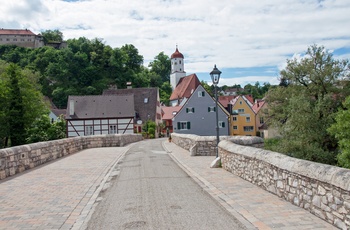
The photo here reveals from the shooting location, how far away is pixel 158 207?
23.7 ft

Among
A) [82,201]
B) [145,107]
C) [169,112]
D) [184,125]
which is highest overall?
[145,107]

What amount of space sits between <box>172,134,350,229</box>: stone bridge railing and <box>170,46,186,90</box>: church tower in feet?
306

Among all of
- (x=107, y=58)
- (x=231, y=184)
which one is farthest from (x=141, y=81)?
(x=231, y=184)

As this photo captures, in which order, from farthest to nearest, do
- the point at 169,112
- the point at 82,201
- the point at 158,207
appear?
1. the point at 169,112
2. the point at 82,201
3. the point at 158,207

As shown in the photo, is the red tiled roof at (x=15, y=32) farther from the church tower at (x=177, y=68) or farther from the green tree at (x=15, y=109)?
the green tree at (x=15, y=109)

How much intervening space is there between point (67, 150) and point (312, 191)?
17059 millimetres

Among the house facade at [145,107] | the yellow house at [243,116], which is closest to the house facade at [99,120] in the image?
the house facade at [145,107]

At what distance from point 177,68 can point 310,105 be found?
72.1 meters

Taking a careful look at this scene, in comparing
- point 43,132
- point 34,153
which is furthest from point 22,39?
point 34,153

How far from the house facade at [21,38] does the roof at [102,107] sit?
3438 inches

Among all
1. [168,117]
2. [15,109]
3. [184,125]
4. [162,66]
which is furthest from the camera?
[162,66]

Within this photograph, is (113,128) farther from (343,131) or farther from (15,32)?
(15,32)

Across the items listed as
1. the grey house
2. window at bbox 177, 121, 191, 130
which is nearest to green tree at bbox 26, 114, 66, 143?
window at bbox 177, 121, 191, 130

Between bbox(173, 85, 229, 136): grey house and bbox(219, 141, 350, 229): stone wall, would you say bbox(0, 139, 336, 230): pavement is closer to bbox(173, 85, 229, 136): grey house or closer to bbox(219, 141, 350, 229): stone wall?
bbox(219, 141, 350, 229): stone wall
